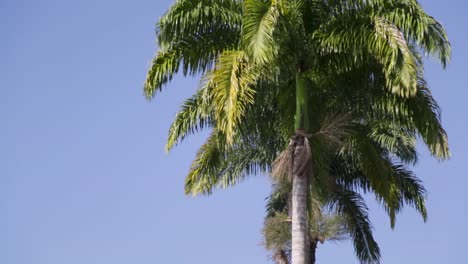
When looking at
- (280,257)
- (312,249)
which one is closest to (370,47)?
→ (280,257)

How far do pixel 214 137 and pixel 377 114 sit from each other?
317 cm

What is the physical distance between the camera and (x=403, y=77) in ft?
49.2

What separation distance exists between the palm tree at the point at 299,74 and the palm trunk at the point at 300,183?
18 mm

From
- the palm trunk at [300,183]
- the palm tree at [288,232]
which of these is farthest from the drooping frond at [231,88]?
the palm tree at [288,232]

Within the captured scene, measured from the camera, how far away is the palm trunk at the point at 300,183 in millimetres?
15656

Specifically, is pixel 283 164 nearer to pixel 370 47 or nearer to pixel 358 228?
pixel 370 47

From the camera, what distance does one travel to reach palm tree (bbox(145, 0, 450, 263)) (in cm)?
1548

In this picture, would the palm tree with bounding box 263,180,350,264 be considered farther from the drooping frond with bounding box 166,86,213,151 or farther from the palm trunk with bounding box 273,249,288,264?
the drooping frond with bounding box 166,86,213,151

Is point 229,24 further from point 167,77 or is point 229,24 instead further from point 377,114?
point 377,114

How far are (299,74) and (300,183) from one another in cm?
210

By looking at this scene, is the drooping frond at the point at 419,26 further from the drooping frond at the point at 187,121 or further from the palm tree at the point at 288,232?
the palm tree at the point at 288,232

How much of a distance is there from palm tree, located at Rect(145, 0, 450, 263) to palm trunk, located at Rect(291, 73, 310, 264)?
18 millimetres

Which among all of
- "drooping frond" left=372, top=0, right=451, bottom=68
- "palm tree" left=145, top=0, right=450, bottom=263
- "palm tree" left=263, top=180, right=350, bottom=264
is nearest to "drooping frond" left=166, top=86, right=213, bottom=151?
"palm tree" left=145, top=0, right=450, bottom=263

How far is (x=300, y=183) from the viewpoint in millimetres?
16016
